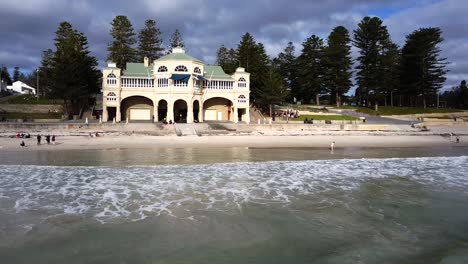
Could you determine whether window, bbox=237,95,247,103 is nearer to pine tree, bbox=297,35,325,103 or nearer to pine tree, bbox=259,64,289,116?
pine tree, bbox=259,64,289,116

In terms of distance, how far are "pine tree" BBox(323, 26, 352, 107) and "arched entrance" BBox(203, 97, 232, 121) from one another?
792 inches

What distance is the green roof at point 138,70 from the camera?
127 ft

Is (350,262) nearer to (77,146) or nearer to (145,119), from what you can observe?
(77,146)

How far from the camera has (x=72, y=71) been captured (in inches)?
1567

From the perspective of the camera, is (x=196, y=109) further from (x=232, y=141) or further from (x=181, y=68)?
(x=232, y=141)

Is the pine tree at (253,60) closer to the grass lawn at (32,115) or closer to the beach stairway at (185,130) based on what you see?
the beach stairway at (185,130)

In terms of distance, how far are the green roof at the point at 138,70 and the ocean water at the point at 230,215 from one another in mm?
23989

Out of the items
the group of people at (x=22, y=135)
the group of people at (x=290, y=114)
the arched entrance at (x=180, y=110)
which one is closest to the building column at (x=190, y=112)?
the arched entrance at (x=180, y=110)

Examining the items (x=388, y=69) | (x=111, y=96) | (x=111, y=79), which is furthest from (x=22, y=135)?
(x=388, y=69)

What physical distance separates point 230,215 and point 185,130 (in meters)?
22.7

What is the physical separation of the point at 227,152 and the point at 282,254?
15449 mm

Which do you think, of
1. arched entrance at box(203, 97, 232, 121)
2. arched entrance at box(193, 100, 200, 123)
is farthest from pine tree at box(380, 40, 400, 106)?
arched entrance at box(193, 100, 200, 123)

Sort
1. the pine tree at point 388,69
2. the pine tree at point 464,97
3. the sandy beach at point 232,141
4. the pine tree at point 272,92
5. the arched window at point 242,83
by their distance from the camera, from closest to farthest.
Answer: the sandy beach at point 232,141
the arched window at point 242,83
the pine tree at point 272,92
the pine tree at point 388,69
the pine tree at point 464,97

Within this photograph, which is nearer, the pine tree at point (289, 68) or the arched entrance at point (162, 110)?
the arched entrance at point (162, 110)
